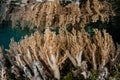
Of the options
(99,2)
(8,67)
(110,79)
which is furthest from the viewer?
(99,2)

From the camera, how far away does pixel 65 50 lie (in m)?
2.77

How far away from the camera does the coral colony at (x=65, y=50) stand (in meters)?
2.64

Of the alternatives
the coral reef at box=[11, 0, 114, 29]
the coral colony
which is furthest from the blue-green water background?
the coral colony

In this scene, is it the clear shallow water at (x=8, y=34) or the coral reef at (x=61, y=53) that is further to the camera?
the clear shallow water at (x=8, y=34)

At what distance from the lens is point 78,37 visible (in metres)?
2.86

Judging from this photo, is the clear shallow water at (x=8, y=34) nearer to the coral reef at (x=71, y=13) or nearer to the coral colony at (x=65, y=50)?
the coral reef at (x=71, y=13)

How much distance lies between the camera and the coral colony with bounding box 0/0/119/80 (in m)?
2.64

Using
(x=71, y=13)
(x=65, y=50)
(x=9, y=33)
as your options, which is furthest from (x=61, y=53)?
(x=9, y=33)

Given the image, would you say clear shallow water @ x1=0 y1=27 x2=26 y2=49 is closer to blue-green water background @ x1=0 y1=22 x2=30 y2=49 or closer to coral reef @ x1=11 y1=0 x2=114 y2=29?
blue-green water background @ x1=0 y1=22 x2=30 y2=49

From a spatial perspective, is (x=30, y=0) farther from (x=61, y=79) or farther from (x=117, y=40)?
(x=61, y=79)

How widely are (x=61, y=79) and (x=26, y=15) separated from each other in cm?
144

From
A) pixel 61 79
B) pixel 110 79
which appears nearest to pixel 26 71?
pixel 61 79

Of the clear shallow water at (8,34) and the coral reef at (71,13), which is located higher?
the coral reef at (71,13)

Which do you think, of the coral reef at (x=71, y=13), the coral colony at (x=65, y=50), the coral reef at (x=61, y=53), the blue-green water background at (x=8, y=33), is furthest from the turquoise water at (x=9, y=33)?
the coral reef at (x=61, y=53)
